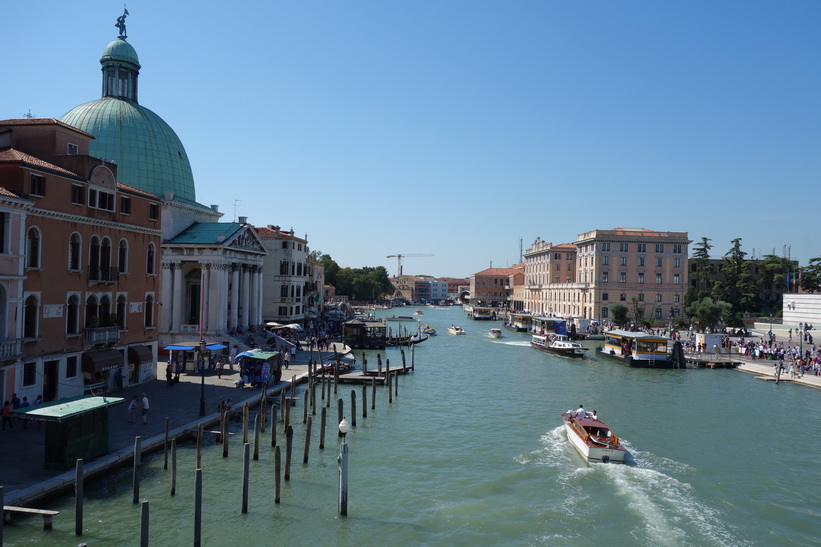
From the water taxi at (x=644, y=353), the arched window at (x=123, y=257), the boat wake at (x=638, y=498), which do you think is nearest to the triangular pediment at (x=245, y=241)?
the arched window at (x=123, y=257)

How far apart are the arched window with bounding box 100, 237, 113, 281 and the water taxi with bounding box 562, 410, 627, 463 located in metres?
21.7

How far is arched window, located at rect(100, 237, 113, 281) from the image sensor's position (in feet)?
89.7

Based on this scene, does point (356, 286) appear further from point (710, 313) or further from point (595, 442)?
point (595, 442)

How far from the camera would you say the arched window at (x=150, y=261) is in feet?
103

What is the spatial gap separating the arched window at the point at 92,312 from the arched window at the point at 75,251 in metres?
1.73

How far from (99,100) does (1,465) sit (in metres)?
38.3

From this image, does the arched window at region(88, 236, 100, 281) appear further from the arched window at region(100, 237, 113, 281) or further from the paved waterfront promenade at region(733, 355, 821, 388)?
the paved waterfront promenade at region(733, 355, 821, 388)

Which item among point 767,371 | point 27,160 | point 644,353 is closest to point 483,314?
point 644,353

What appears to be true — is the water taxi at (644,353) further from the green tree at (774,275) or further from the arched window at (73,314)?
the green tree at (774,275)

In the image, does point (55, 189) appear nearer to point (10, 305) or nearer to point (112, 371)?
point (10, 305)

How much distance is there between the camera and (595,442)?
21938mm

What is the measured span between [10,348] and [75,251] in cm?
548

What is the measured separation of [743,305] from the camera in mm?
81250

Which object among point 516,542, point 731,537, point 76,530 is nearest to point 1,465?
point 76,530
